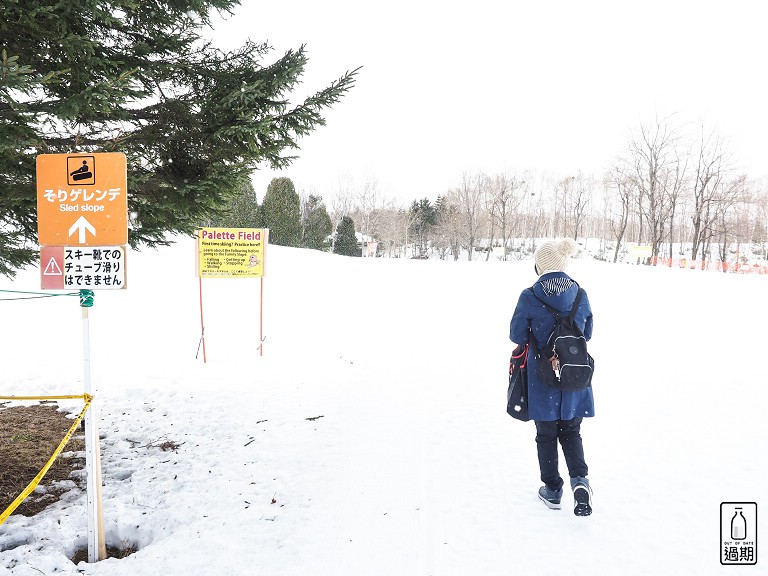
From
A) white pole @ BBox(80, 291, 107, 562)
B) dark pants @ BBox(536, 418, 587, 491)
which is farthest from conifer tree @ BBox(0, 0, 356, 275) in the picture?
dark pants @ BBox(536, 418, 587, 491)

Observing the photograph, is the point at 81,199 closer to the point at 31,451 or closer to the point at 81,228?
the point at 81,228

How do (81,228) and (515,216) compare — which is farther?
(515,216)

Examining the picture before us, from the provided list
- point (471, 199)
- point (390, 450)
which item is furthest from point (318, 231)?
point (390, 450)

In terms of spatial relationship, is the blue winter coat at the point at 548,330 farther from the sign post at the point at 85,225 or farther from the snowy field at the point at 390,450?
the sign post at the point at 85,225

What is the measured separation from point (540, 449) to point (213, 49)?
15.1 feet

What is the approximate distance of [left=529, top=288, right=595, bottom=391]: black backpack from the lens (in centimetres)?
333

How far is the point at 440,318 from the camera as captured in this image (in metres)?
13.3

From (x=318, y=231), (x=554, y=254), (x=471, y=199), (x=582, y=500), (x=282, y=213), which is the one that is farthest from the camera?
(x=471, y=199)

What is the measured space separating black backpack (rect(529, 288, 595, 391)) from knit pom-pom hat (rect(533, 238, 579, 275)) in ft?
0.80

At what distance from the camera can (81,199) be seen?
124 inches

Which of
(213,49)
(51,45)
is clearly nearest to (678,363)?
(213,49)

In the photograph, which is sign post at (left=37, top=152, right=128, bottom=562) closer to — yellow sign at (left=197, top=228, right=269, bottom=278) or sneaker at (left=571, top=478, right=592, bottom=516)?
sneaker at (left=571, top=478, right=592, bottom=516)

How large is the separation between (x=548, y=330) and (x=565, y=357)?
0.24 metres

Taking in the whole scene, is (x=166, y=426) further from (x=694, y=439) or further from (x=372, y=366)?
(x=694, y=439)
